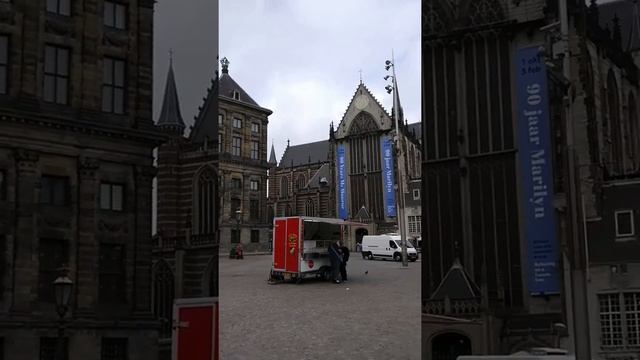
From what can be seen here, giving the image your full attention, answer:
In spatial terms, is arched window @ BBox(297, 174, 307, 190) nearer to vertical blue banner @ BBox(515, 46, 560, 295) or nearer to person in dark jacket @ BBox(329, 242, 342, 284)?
person in dark jacket @ BBox(329, 242, 342, 284)

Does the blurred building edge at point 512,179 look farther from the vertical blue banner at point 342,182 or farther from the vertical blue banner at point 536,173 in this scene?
the vertical blue banner at point 342,182

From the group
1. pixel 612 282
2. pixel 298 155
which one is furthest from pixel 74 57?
pixel 612 282

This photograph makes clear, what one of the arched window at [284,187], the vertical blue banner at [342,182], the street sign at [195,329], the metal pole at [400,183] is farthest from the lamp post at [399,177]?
the street sign at [195,329]

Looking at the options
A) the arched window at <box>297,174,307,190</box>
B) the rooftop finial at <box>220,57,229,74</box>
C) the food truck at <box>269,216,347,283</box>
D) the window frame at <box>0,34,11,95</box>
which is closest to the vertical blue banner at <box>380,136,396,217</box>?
the food truck at <box>269,216,347,283</box>

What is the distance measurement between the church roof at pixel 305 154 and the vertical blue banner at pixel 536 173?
2.65 feet

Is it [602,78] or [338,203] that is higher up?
[602,78]

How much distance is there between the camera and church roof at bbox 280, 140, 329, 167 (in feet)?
8.83

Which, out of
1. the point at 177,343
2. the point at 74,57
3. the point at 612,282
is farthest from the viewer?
the point at 177,343

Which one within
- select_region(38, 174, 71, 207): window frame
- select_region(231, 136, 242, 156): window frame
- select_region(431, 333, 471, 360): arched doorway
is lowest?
select_region(431, 333, 471, 360): arched doorway

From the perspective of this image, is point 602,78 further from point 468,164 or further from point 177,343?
point 177,343

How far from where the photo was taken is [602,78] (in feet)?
9.00

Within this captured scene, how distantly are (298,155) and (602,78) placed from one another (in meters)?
1.33

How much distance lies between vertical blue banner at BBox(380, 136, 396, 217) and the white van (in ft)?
0.38

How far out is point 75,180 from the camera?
8.34 feet
